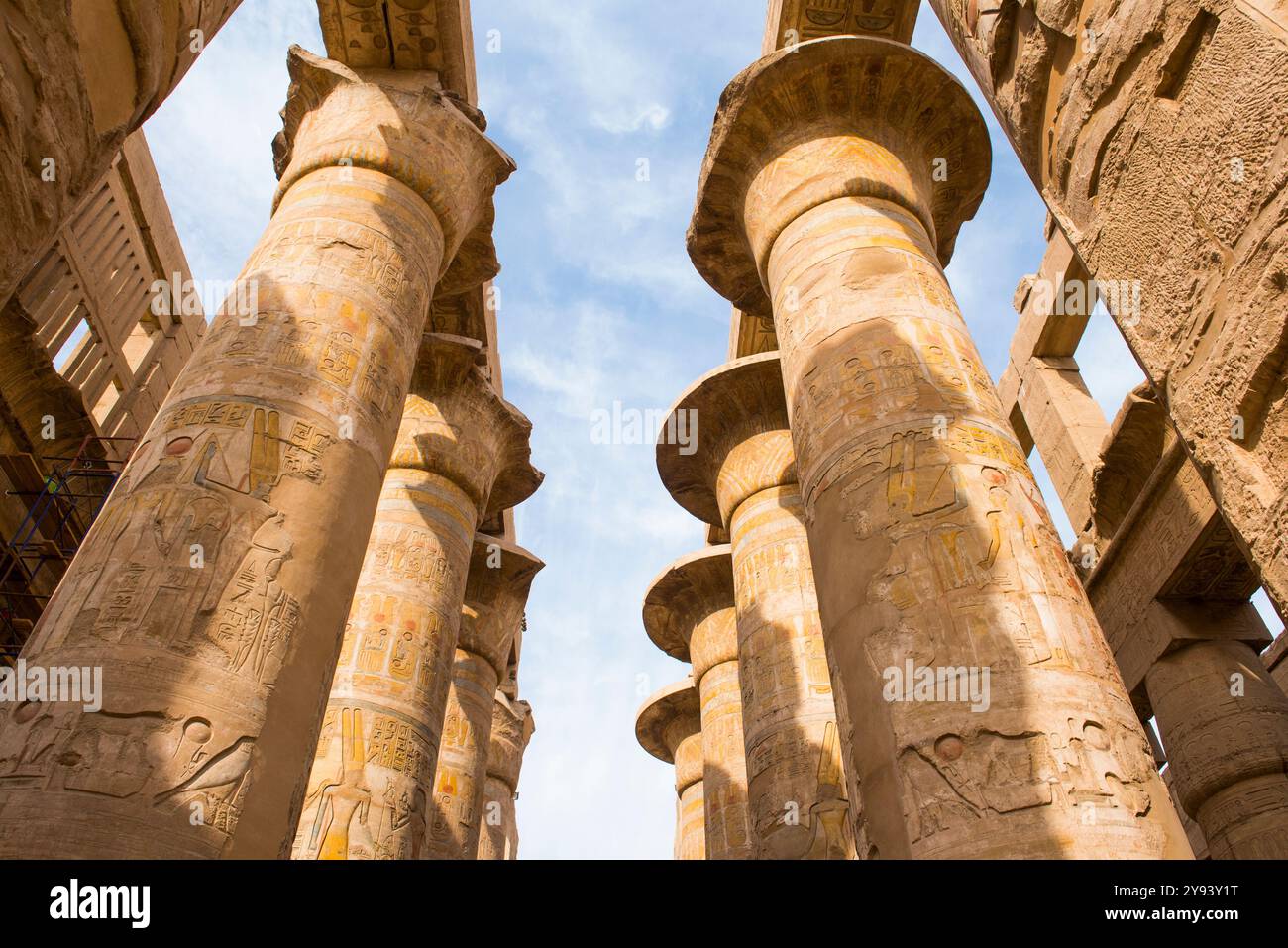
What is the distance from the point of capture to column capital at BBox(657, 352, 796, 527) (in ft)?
34.8

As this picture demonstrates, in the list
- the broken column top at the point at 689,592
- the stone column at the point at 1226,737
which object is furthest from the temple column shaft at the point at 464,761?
the stone column at the point at 1226,737

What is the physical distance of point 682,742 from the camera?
1666cm

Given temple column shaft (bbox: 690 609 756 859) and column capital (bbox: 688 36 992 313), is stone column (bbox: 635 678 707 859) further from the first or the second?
column capital (bbox: 688 36 992 313)

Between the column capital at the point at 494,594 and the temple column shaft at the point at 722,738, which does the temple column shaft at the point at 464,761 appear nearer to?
the column capital at the point at 494,594

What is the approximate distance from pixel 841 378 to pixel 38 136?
4301 millimetres

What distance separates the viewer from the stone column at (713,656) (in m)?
12.0

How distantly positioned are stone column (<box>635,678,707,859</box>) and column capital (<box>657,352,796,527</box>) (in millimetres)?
6273

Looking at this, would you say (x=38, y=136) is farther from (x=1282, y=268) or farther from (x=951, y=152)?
(x=951, y=152)

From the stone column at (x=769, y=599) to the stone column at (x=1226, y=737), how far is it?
3025 mm
